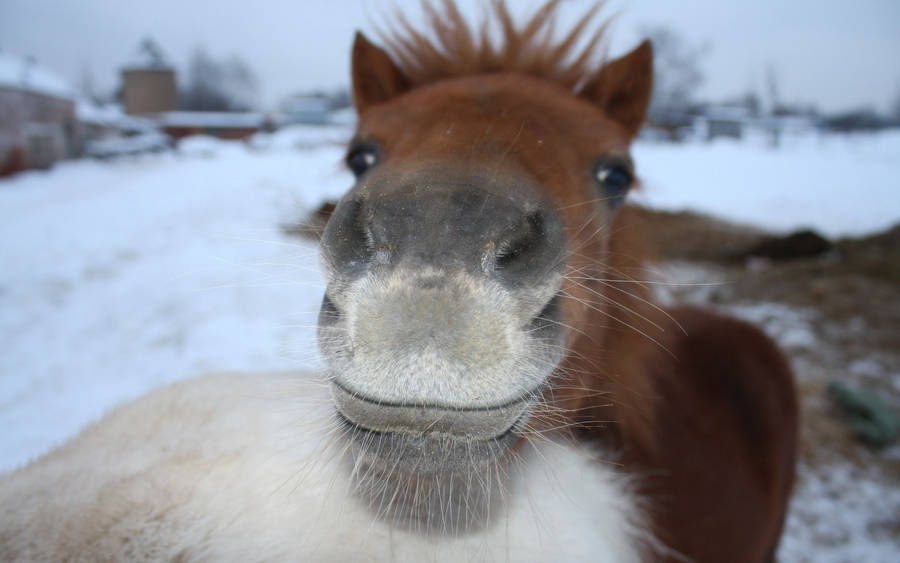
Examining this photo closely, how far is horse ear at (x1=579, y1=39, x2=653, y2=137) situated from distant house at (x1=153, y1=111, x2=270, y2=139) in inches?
1720

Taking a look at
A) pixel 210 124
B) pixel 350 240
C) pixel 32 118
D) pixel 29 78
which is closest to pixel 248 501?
pixel 350 240

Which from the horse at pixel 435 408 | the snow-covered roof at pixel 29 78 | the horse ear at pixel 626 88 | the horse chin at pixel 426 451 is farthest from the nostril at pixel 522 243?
the snow-covered roof at pixel 29 78

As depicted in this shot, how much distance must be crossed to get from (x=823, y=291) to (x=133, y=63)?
50.6m

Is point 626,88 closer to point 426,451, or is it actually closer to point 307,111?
point 426,451

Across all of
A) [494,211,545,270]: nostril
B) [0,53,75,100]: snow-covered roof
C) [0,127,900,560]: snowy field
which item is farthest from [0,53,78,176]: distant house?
[494,211,545,270]: nostril

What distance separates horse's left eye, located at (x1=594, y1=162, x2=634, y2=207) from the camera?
1553 millimetres

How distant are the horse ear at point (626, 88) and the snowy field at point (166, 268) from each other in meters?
0.37

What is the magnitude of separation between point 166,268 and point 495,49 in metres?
5.26

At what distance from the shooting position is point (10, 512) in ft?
3.23

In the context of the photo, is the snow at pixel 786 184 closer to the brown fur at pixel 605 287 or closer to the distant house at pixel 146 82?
the brown fur at pixel 605 287

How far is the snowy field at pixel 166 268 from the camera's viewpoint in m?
3.31

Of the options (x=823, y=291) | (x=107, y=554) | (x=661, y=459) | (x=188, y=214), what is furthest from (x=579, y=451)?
(x=188, y=214)

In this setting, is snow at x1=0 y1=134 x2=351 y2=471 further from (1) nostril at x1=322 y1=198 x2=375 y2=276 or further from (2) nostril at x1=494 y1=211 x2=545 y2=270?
(2) nostril at x1=494 y1=211 x2=545 y2=270

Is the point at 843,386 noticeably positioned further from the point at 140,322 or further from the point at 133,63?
the point at 133,63
